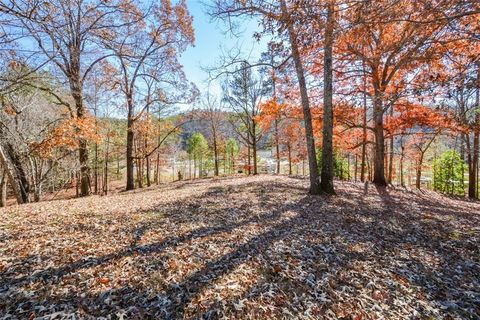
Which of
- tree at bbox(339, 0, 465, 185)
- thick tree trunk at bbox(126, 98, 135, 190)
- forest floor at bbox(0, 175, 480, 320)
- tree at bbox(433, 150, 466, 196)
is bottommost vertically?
tree at bbox(433, 150, 466, 196)

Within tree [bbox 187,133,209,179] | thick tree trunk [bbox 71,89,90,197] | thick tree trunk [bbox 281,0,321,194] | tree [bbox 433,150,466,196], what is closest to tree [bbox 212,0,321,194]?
thick tree trunk [bbox 281,0,321,194]

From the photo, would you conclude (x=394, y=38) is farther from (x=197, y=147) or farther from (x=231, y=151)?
(x=231, y=151)

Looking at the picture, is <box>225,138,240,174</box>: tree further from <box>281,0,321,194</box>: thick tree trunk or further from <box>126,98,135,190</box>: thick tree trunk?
<box>281,0,321,194</box>: thick tree trunk

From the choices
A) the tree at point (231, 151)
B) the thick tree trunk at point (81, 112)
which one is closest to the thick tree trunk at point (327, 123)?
the thick tree trunk at point (81, 112)

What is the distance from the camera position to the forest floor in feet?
8.21

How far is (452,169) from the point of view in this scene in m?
26.5

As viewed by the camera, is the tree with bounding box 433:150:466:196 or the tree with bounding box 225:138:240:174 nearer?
the tree with bounding box 433:150:466:196

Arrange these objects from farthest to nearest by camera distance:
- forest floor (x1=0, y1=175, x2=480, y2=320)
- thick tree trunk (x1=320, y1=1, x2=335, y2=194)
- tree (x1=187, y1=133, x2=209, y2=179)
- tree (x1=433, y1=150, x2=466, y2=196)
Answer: tree (x1=187, y1=133, x2=209, y2=179) < tree (x1=433, y1=150, x2=466, y2=196) < thick tree trunk (x1=320, y1=1, x2=335, y2=194) < forest floor (x1=0, y1=175, x2=480, y2=320)

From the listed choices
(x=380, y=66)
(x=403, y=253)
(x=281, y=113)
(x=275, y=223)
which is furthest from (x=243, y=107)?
(x=403, y=253)

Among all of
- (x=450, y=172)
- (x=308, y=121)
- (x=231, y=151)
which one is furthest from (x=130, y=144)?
(x=450, y=172)

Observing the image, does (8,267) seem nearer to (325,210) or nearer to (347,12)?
(325,210)

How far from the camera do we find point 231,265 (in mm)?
3283

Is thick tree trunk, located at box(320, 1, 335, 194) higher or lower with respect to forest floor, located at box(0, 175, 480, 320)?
higher

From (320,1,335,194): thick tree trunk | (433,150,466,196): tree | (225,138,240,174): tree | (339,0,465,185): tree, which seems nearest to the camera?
(339,0,465,185): tree
